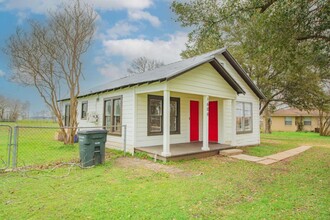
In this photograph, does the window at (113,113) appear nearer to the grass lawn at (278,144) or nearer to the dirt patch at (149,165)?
the dirt patch at (149,165)

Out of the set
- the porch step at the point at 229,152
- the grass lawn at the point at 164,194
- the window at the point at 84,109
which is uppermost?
the window at the point at 84,109

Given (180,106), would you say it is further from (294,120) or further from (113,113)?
(294,120)

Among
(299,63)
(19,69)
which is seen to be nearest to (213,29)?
(299,63)

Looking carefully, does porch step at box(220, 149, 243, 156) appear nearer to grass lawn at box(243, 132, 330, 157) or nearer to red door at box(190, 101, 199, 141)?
grass lawn at box(243, 132, 330, 157)

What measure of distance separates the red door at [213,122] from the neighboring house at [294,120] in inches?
999

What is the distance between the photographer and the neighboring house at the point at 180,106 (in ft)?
26.5

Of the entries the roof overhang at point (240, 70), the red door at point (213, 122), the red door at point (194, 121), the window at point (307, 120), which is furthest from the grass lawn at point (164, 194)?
the window at point (307, 120)

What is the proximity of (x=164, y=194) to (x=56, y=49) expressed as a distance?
35.1 feet

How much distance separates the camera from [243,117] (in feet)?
39.6

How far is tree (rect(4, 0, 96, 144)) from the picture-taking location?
11516 mm

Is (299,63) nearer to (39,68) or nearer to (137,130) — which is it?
(137,130)

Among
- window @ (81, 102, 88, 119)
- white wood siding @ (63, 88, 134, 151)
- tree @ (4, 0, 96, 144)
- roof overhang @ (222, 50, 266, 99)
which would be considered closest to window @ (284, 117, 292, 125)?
roof overhang @ (222, 50, 266, 99)

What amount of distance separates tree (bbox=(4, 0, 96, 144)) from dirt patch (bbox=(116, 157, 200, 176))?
5192mm

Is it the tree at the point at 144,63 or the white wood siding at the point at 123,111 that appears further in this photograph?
the tree at the point at 144,63
